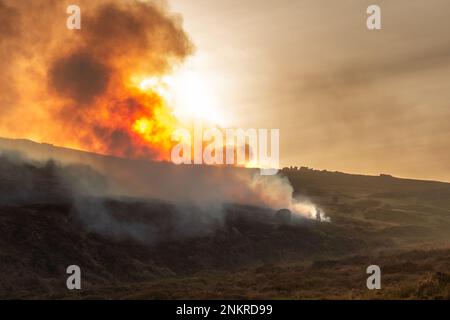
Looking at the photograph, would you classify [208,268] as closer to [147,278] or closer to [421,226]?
[147,278]

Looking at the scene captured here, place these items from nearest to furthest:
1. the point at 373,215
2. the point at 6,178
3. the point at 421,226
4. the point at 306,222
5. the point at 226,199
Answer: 1. the point at 6,178
2. the point at 306,222
3. the point at 226,199
4. the point at 421,226
5. the point at 373,215

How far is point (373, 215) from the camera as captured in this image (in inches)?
4675

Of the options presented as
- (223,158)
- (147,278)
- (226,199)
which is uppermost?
(223,158)

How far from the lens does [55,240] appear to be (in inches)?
2258

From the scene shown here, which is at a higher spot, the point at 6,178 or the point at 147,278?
the point at 6,178

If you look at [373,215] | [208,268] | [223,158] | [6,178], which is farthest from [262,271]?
[373,215]

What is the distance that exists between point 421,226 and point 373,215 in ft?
59.2

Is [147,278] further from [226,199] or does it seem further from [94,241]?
[226,199]

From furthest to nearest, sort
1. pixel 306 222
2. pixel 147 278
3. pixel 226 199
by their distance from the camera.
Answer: pixel 226 199 < pixel 306 222 < pixel 147 278

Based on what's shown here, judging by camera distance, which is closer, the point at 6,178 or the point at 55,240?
the point at 55,240

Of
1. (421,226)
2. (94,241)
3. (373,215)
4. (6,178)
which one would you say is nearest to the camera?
(94,241)
